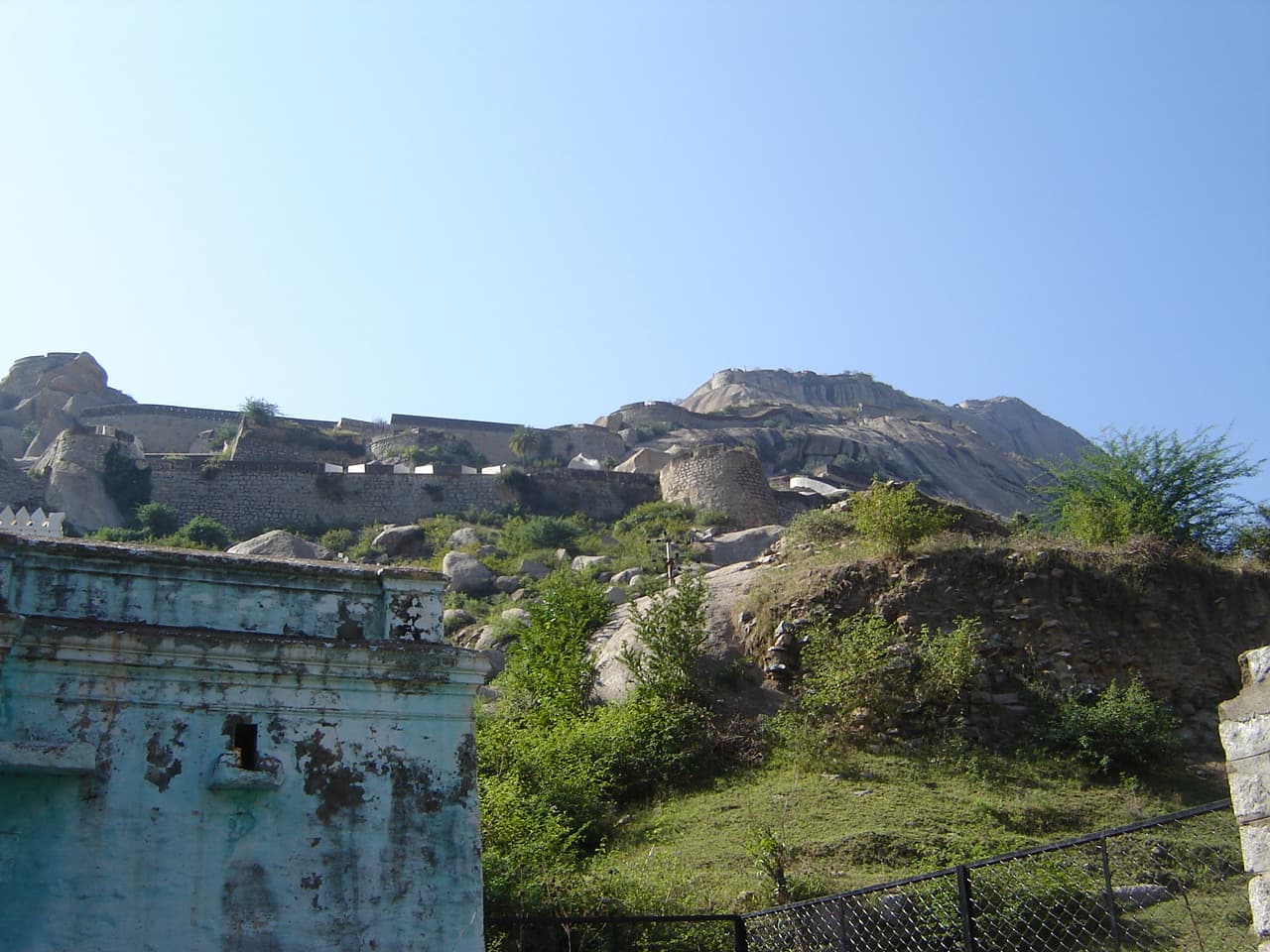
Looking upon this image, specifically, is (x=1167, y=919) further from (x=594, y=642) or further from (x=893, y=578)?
(x=594, y=642)

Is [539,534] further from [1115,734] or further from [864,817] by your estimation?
[864,817]

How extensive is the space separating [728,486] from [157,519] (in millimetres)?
16208

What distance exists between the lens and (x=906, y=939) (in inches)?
433

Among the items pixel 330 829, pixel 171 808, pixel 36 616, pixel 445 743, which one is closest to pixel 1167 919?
pixel 445 743

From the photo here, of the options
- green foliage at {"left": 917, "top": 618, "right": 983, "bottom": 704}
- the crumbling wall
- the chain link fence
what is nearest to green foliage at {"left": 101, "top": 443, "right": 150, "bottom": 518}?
green foliage at {"left": 917, "top": 618, "right": 983, "bottom": 704}

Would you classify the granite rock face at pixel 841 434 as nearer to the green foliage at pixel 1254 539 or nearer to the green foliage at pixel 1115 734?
the green foliage at pixel 1254 539

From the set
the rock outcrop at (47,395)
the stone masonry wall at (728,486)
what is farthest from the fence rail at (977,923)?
the rock outcrop at (47,395)

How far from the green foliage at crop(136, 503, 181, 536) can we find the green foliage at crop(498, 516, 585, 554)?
373 inches

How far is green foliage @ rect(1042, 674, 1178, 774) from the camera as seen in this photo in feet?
53.6

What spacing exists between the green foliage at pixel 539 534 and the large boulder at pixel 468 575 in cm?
342

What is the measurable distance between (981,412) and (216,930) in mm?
88575

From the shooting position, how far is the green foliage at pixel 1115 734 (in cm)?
1634

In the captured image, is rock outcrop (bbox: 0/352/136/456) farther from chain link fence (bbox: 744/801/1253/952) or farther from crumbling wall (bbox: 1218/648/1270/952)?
crumbling wall (bbox: 1218/648/1270/952)

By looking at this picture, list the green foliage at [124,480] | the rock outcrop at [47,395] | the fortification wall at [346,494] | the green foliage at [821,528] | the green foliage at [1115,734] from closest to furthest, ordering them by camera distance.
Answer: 1. the green foliage at [1115,734]
2. the green foliage at [821,528]
3. the green foliage at [124,480]
4. the fortification wall at [346,494]
5. the rock outcrop at [47,395]
